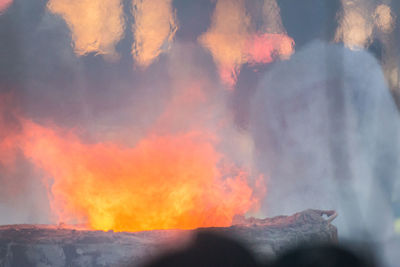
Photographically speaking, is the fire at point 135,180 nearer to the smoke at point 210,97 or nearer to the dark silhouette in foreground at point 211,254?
the smoke at point 210,97

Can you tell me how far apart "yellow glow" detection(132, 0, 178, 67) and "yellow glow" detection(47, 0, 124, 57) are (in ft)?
1.58

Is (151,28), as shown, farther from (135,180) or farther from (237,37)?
(135,180)

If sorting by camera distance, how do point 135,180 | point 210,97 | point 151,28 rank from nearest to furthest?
point 151,28
point 135,180
point 210,97

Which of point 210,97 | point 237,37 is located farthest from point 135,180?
point 237,37

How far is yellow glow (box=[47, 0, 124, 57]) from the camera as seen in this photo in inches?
387

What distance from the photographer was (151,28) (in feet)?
33.8

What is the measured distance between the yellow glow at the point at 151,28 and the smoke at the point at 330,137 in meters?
3.43

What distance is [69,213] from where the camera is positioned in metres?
11.1

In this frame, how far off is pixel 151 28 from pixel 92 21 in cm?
157

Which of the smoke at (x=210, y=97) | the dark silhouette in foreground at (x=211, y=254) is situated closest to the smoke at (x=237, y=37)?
the smoke at (x=210, y=97)

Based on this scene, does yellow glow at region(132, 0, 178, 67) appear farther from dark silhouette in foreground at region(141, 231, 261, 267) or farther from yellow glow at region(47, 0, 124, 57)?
dark silhouette in foreground at region(141, 231, 261, 267)

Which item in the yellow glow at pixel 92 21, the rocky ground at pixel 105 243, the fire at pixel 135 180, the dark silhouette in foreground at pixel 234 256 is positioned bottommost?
the dark silhouette in foreground at pixel 234 256

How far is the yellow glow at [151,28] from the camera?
10164 mm

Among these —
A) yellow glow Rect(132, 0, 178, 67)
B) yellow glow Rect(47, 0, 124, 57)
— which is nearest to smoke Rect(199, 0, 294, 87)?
yellow glow Rect(132, 0, 178, 67)
